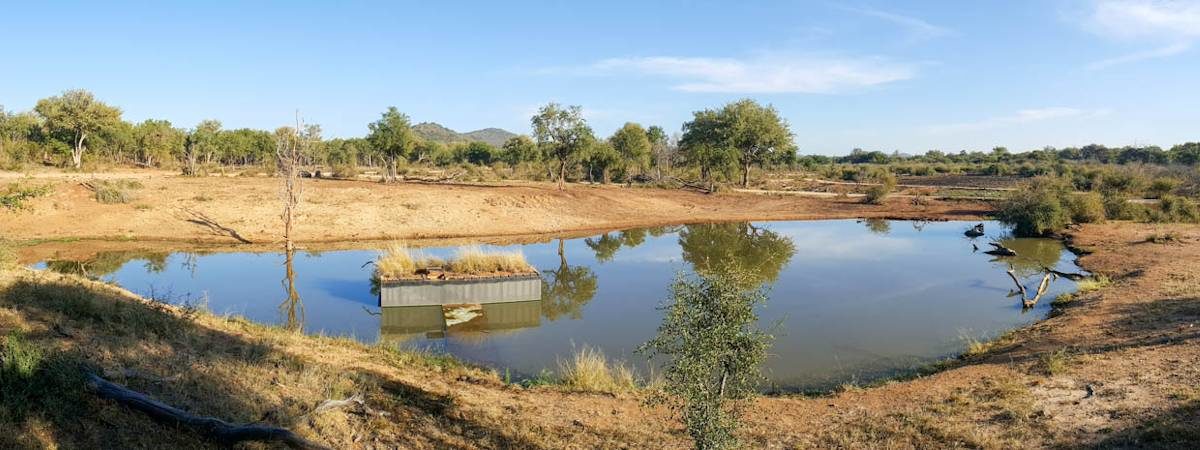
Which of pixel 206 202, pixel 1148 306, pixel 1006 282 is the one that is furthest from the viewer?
pixel 206 202

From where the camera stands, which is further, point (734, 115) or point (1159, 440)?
point (734, 115)

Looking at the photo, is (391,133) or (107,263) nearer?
(107,263)

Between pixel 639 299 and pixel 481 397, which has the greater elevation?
pixel 481 397

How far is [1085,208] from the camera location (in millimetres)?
34844

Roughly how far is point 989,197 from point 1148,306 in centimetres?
4145

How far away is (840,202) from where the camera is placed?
49062 millimetres

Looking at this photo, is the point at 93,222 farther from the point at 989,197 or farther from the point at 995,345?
the point at 989,197

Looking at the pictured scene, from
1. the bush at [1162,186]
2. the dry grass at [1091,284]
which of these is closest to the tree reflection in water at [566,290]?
the dry grass at [1091,284]

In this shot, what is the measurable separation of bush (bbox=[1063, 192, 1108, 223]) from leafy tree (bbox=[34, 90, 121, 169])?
71.9 meters

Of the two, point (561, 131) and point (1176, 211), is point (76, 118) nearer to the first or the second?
point (561, 131)

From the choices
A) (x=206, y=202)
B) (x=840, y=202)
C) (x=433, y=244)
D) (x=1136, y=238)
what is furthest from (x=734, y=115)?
(x=206, y=202)

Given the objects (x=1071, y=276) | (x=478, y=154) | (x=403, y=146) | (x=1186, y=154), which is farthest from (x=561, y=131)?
(x=1186, y=154)

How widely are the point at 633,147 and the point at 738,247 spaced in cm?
3845

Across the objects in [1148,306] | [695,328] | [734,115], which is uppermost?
[734,115]
